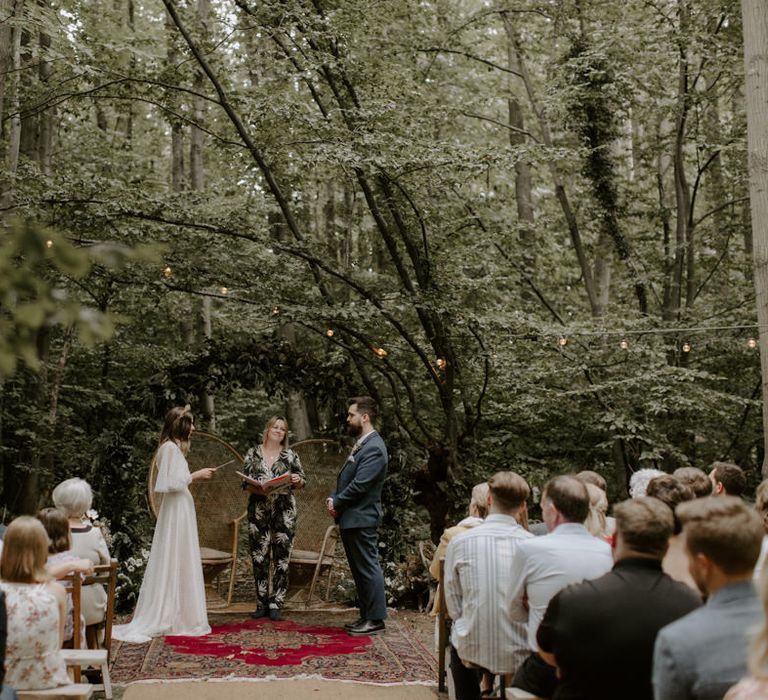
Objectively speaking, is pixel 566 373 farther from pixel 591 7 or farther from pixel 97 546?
pixel 97 546

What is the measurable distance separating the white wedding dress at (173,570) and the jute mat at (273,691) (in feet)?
4.65

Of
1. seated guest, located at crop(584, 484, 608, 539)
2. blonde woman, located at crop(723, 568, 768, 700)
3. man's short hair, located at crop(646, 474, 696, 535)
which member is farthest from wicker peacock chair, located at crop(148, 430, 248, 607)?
blonde woman, located at crop(723, 568, 768, 700)

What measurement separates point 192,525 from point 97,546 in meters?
1.56

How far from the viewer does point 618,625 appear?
270 centimetres

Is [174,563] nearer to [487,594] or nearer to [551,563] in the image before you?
[487,594]

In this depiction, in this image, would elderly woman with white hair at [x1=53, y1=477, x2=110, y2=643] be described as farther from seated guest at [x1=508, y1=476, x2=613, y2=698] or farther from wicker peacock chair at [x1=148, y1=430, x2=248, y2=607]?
wicker peacock chair at [x1=148, y1=430, x2=248, y2=607]

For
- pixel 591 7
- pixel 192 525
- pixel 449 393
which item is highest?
pixel 591 7

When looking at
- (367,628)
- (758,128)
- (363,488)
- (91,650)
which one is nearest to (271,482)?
(363,488)

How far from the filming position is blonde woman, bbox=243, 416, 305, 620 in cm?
720

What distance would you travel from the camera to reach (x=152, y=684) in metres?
5.16

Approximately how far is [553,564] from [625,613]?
64 cm

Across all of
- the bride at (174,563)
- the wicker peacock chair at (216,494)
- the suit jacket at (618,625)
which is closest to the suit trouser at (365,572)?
the bride at (174,563)

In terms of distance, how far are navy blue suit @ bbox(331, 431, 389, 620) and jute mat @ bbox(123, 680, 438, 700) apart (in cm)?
145

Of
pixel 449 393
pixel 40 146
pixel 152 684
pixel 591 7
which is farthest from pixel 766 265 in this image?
pixel 40 146
